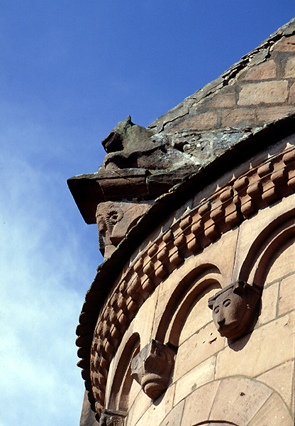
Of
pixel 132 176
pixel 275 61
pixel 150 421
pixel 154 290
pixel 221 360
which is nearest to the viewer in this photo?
pixel 221 360

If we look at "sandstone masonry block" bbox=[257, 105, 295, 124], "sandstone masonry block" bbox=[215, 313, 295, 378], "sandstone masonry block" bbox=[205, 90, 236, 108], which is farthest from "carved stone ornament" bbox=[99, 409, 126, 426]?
"sandstone masonry block" bbox=[205, 90, 236, 108]

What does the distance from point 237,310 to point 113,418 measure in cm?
184

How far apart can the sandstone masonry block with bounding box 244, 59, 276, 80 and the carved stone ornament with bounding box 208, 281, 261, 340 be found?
125 inches

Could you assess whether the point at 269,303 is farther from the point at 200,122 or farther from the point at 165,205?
the point at 200,122

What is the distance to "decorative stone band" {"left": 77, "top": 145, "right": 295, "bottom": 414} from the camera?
17.9 feet

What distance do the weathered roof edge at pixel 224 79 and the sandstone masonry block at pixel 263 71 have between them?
8cm

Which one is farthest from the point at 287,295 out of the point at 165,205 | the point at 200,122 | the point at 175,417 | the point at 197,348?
the point at 200,122

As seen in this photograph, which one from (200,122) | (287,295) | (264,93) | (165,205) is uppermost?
(264,93)

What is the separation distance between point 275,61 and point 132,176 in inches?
77.7

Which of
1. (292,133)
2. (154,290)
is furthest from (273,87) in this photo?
(154,290)

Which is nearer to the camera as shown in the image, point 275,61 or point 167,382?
point 167,382

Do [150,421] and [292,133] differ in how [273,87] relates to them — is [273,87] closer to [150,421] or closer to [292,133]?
[292,133]

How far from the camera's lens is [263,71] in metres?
7.62

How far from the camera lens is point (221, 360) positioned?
16.3 feet
